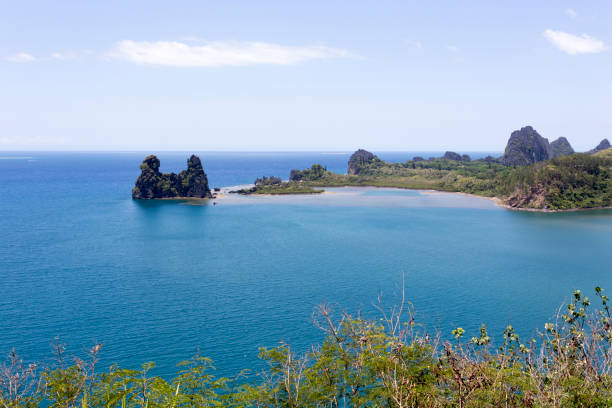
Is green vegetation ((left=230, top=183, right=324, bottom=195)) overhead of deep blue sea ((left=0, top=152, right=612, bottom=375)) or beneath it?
overhead

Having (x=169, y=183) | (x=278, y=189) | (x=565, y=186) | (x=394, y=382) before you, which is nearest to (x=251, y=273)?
(x=394, y=382)

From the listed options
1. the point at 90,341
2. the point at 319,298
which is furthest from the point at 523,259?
the point at 90,341

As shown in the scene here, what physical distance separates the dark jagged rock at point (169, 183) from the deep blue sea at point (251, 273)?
28.8 m

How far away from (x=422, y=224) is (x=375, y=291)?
54.6 metres

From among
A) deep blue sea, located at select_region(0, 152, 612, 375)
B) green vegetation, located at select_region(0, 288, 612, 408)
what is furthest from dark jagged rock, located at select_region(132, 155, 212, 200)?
green vegetation, located at select_region(0, 288, 612, 408)

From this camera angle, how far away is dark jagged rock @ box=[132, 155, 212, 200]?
14662 centimetres

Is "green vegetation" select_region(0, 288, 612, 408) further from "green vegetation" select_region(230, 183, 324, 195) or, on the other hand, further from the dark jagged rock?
"green vegetation" select_region(230, 183, 324, 195)

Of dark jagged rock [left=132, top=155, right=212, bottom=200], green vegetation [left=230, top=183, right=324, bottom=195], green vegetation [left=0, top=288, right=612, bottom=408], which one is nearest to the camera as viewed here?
green vegetation [left=0, top=288, right=612, bottom=408]

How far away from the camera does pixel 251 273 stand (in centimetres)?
6006

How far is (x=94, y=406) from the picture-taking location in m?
19.6

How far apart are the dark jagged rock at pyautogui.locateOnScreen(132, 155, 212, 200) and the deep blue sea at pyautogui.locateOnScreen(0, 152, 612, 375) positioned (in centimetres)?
2881

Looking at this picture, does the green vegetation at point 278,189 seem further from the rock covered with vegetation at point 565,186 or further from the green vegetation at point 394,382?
the green vegetation at point 394,382

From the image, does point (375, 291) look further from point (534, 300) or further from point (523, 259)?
point (523, 259)

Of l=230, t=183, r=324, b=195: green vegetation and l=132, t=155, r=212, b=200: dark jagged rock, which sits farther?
l=230, t=183, r=324, b=195: green vegetation
